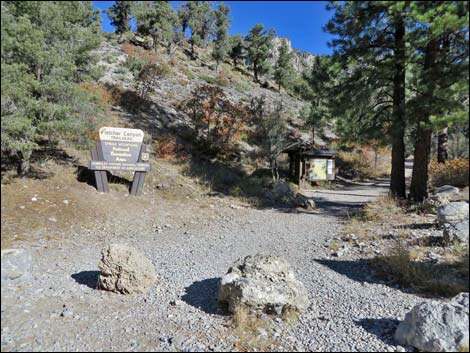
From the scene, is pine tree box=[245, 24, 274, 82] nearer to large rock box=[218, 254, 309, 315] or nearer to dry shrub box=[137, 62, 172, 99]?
dry shrub box=[137, 62, 172, 99]

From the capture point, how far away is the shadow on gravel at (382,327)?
319 cm

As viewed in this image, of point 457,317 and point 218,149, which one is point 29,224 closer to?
point 457,317

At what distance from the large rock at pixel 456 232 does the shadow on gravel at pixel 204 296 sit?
395 cm

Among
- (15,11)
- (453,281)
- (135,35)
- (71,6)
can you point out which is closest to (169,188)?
(71,6)

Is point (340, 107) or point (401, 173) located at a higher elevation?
point (340, 107)

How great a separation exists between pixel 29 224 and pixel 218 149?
1266cm

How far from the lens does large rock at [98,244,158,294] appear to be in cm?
405

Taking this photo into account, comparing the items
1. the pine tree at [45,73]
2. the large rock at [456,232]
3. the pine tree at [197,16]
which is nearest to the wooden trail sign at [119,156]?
the pine tree at [45,73]

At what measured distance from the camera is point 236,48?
42.6m

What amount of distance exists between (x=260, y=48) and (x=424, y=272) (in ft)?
132

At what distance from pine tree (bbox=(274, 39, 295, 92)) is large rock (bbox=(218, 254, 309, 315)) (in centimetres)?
3604

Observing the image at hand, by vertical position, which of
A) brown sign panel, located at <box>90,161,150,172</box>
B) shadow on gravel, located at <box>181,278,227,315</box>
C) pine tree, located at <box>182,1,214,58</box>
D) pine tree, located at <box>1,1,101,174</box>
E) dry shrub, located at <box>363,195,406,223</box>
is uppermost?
pine tree, located at <box>182,1,214,58</box>

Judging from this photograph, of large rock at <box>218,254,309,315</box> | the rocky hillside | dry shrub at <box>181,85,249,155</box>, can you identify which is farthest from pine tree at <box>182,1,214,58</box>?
large rock at <box>218,254,309,315</box>

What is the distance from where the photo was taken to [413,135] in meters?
7.78
